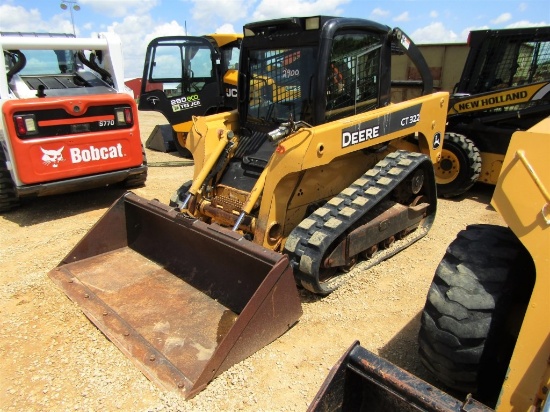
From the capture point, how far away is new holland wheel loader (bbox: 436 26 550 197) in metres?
5.37

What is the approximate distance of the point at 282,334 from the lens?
116 inches

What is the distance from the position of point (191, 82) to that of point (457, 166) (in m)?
5.27

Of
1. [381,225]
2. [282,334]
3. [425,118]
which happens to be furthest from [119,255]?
[425,118]

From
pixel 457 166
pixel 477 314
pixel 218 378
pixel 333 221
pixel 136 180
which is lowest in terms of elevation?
pixel 136 180

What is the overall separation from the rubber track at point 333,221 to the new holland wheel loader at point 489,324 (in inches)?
39.9

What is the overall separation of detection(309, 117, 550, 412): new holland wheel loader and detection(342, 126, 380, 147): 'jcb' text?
1.37 meters

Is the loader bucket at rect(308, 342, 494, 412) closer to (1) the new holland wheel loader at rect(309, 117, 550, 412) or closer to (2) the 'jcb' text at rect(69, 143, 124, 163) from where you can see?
(1) the new holland wheel loader at rect(309, 117, 550, 412)

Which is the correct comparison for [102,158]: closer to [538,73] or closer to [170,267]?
[170,267]

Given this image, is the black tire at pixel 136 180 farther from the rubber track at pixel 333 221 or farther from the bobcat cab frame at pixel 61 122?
the rubber track at pixel 333 221

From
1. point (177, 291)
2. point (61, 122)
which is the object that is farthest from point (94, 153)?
point (177, 291)

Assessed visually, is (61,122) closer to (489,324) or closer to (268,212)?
(268,212)

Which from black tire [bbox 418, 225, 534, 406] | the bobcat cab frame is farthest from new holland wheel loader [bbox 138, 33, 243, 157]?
black tire [bbox 418, 225, 534, 406]

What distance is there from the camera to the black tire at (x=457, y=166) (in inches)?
218

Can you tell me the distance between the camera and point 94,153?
5363 millimetres
